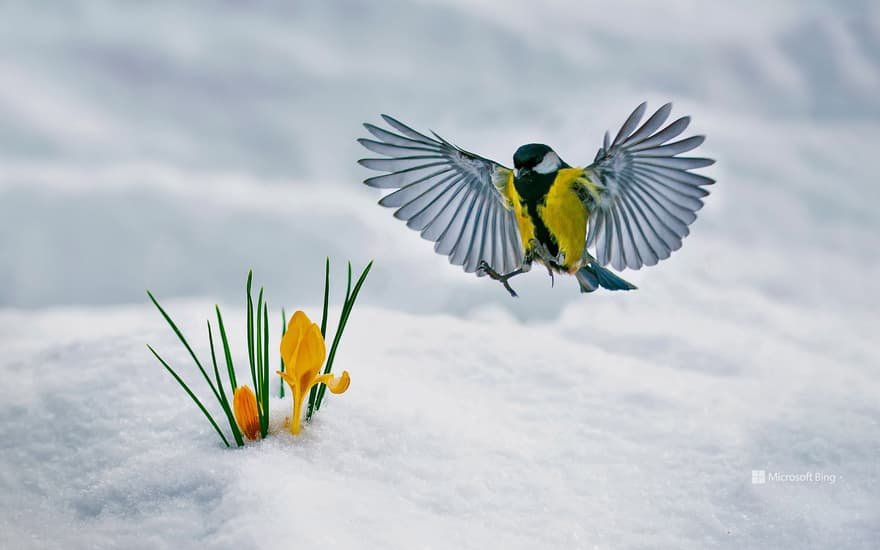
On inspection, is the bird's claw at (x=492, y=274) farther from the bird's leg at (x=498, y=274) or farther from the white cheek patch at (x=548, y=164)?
the white cheek patch at (x=548, y=164)

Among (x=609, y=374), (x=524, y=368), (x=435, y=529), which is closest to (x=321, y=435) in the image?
(x=435, y=529)

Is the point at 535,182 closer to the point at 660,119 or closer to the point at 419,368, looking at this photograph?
the point at 660,119

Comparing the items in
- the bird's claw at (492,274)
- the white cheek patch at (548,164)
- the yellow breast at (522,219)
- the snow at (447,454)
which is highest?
the white cheek patch at (548,164)

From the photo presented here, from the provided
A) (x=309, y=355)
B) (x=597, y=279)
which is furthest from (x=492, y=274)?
(x=309, y=355)

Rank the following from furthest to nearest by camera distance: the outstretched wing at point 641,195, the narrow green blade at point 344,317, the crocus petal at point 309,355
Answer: the narrow green blade at point 344,317 < the crocus petal at point 309,355 < the outstretched wing at point 641,195

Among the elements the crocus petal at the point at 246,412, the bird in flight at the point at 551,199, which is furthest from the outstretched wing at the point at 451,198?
the crocus petal at the point at 246,412
